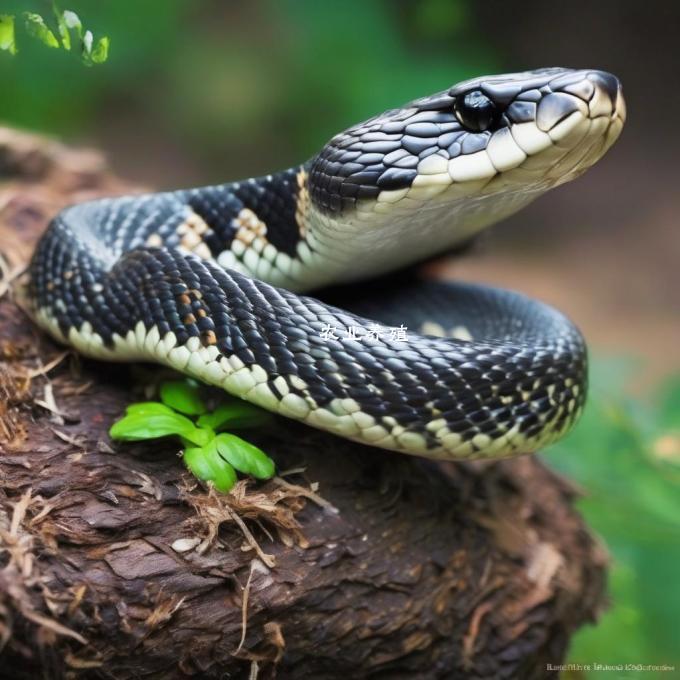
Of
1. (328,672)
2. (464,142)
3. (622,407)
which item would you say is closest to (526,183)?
(464,142)

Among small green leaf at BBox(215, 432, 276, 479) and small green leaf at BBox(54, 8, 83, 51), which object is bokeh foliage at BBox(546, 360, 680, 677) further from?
small green leaf at BBox(54, 8, 83, 51)

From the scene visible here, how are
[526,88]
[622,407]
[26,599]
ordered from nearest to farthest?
[26,599]
[526,88]
[622,407]

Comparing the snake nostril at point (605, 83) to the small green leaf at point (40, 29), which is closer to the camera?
the small green leaf at point (40, 29)

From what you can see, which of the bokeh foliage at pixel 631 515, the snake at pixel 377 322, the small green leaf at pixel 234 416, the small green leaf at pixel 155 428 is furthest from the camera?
the bokeh foliage at pixel 631 515

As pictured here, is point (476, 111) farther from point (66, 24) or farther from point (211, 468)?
point (211, 468)

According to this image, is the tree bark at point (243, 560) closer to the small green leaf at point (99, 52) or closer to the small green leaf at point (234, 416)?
the small green leaf at point (234, 416)

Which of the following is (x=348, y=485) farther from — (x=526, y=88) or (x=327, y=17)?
(x=327, y=17)

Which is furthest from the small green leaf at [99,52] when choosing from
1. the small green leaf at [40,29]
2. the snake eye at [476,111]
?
the snake eye at [476,111]
